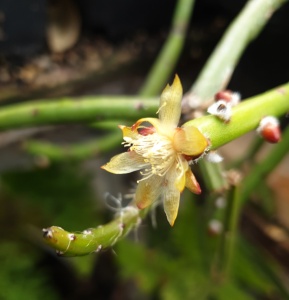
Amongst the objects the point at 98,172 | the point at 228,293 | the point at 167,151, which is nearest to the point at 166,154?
the point at 167,151

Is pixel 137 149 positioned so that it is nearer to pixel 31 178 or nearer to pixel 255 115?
pixel 255 115

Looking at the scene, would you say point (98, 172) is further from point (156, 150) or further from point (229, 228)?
point (156, 150)

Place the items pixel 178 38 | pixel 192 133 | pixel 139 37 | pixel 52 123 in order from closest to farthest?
pixel 192 133
pixel 52 123
pixel 178 38
pixel 139 37

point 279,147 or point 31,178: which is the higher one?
point 31,178

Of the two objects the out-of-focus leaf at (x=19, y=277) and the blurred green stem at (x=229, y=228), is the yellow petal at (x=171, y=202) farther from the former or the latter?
the out-of-focus leaf at (x=19, y=277)

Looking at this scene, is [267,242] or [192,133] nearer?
[192,133]

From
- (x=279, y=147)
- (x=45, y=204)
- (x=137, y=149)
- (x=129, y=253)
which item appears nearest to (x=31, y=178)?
(x=45, y=204)

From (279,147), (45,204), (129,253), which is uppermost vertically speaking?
(45,204)
